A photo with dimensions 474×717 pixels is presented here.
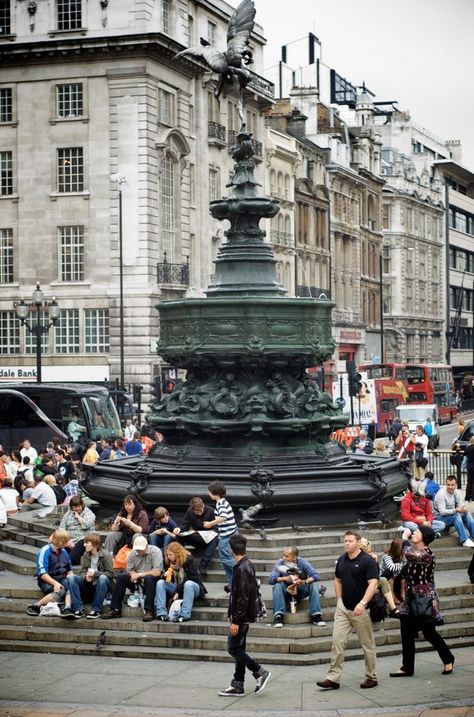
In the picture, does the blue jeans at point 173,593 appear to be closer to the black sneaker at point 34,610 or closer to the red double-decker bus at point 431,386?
the black sneaker at point 34,610

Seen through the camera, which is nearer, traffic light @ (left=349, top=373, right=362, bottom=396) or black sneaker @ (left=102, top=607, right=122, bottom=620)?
black sneaker @ (left=102, top=607, right=122, bottom=620)

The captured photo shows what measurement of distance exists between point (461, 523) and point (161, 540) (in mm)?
4570

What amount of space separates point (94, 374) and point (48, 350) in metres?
2.52

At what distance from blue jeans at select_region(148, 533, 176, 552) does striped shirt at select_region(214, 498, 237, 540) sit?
2.07 ft

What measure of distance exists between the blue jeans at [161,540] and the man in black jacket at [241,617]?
348 cm

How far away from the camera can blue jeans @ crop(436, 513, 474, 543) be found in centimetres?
1961

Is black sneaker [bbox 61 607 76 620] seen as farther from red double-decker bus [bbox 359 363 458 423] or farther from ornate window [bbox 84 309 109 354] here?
red double-decker bus [bbox 359 363 458 423]

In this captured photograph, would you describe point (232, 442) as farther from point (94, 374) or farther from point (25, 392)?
point (94, 374)

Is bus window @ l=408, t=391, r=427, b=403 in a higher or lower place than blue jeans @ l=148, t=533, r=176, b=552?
higher

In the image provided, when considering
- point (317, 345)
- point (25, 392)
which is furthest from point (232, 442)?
point (25, 392)

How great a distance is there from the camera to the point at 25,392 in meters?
40.5

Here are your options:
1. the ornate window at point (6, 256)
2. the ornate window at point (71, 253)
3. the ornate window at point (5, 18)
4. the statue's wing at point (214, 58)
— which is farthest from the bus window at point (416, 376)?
the statue's wing at point (214, 58)

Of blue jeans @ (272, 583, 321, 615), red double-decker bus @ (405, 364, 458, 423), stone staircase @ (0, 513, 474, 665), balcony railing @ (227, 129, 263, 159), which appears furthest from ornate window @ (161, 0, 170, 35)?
blue jeans @ (272, 583, 321, 615)

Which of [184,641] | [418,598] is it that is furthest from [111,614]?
[418,598]
